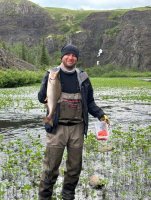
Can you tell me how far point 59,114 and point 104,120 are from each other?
1.11 meters

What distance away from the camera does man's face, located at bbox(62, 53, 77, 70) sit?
7.91m

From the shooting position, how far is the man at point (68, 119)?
7.91 metres

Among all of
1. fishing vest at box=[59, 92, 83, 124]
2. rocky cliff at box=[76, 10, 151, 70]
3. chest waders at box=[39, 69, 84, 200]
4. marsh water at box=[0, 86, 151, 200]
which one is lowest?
rocky cliff at box=[76, 10, 151, 70]

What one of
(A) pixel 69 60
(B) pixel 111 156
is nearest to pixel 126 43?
(B) pixel 111 156

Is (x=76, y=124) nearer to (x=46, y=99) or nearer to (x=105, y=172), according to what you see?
(x=46, y=99)

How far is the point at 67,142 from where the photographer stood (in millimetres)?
8055

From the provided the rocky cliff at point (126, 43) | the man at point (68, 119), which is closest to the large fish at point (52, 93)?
→ the man at point (68, 119)

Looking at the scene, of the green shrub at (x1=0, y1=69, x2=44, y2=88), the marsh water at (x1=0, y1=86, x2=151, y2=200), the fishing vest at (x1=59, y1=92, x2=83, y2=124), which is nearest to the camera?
the fishing vest at (x1=59, y1=92, x2=83, y2=124)

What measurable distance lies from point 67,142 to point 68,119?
1.63 ft

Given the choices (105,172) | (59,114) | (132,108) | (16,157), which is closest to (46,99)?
(59,114)

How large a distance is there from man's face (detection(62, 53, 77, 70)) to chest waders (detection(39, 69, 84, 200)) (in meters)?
0.57

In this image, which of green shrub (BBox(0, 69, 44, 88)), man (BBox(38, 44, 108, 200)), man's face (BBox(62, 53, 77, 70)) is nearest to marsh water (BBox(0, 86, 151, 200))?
man (BBox(38, 44, 108, 200))

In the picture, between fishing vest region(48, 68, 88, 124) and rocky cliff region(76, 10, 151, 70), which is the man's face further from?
rocky cliff region(76, 10, 151, 70)

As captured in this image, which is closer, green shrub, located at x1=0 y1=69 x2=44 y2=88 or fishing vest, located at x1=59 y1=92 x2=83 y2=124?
fishing vest, located at x1=59 y1=92 x2=83 y2=124
